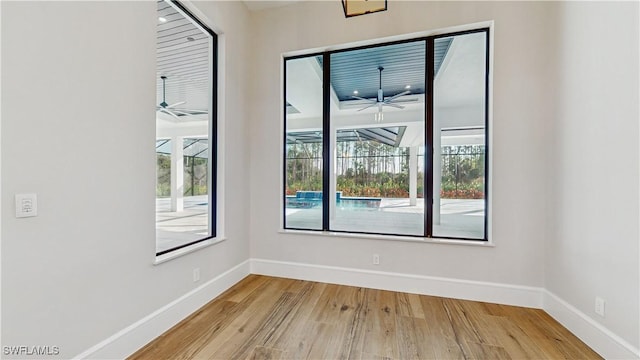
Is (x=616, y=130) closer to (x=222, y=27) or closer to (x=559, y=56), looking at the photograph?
(x=559, y=56)

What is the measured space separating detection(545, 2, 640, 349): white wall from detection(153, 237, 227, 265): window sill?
315cm

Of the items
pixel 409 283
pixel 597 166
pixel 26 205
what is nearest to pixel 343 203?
pixel 409 283

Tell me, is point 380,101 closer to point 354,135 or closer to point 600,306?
point 354,135

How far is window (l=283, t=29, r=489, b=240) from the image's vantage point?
9.51 ft

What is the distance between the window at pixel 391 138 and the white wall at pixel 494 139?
0.15 m

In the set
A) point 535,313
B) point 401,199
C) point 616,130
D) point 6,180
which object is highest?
point 616,130

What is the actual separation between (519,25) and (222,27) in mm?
2930

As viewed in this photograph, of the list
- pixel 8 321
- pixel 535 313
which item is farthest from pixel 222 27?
pixel 535 313

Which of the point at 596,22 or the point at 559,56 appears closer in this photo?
the point at 596,22

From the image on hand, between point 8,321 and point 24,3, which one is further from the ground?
point 24,3

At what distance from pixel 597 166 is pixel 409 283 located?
6.03 ft

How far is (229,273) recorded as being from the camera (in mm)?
3023

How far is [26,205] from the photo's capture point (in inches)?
52.6

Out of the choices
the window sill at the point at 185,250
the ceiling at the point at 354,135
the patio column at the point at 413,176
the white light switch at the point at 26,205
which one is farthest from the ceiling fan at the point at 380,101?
the white light switch at the point at 26,205
